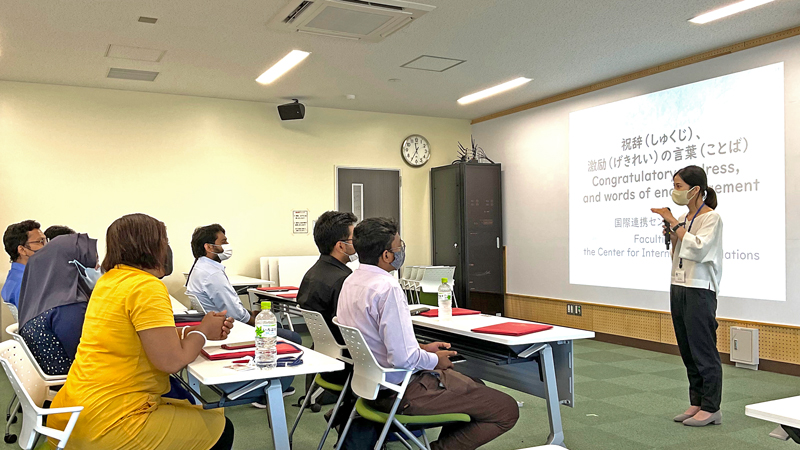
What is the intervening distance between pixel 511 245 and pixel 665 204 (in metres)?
2.76

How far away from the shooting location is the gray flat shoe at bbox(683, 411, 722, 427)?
13.9 ft

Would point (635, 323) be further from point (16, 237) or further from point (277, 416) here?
point (16, 237)

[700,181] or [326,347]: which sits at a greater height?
[700,181]

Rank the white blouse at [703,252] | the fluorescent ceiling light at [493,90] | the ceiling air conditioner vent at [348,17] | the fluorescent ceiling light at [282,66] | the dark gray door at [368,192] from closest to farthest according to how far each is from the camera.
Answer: the white blouse at [703,252], the ceiling air conditioner vent at [348,17], the fluorescent ceiling light at [282,66], the fluorescent ceiling light at [493,90], the dark gray door at [368,192]

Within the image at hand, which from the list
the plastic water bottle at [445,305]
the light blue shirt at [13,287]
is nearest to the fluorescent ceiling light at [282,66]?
the light blue shirt at [13,287]

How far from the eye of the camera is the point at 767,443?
12.7ft

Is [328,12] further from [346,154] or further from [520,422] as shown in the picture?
[346,154]

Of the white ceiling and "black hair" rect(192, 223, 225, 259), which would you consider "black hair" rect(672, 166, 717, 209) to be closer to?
the white ceiling

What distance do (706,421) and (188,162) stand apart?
21.6ft

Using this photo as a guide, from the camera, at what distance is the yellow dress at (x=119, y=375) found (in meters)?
2.26

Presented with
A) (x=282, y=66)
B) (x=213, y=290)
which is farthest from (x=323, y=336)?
(x=282, y=66)

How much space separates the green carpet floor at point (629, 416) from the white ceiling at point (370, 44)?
3125 millimetres

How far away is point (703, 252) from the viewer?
4195mm

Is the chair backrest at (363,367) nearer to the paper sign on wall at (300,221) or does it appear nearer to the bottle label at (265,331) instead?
the bottle label at (265,331)
